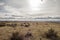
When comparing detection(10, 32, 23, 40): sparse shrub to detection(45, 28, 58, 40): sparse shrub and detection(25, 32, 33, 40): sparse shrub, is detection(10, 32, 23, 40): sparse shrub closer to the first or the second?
detection(25, 32, 33, 40): sparse shrub

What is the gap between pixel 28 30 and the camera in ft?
4.91

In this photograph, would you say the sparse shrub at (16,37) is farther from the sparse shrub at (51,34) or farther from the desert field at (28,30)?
the sparse shrub at (51,34)

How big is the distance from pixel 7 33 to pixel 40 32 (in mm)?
343

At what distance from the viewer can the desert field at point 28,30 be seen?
57.1 inches

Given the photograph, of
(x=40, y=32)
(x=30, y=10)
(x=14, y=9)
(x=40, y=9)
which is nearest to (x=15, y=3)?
(x=14, y=9)

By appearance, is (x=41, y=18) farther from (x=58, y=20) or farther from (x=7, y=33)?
(x=7, y=33)

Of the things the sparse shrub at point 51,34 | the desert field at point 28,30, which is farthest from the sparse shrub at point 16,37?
the sparse shrub at point 51,34

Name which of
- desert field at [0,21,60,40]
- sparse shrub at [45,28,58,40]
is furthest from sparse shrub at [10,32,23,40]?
sparse shrub at [45,28,58,40]

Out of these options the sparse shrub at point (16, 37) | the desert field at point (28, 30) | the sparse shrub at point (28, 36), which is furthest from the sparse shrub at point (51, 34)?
the sparse shrub at point (16, 37)

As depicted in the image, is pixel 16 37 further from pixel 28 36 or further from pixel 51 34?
pixel 51 34

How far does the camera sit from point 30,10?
1.60 metres

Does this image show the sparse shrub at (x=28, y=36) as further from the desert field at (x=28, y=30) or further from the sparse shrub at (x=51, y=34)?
the sparse shrub at (x=51, y=34)

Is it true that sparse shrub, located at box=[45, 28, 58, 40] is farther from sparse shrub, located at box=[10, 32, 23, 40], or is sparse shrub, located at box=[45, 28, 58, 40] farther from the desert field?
sparse shrub, located at box=[10, 32, 23, 40]

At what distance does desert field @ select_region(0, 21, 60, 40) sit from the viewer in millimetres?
1450
